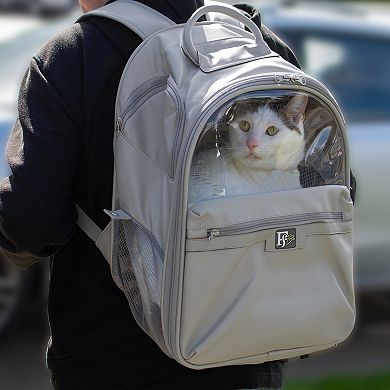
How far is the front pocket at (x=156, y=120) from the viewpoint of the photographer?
2011 millimetres

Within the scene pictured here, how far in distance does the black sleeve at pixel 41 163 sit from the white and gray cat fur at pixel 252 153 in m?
0.27

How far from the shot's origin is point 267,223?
79.8 inches

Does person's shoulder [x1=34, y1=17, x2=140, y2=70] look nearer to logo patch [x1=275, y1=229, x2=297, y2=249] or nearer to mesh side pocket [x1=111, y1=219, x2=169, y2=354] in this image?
mesh side pocket [x1=111, y1=219, x2=169, y2=354]

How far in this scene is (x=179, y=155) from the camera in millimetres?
1976

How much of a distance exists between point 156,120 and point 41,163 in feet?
0.80

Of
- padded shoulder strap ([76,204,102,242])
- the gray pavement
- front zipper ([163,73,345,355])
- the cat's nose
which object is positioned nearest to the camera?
front zipper ([163,73,345,355])

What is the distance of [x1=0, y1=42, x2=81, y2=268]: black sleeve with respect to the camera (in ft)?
6.81

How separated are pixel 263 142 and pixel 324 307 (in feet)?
1.15

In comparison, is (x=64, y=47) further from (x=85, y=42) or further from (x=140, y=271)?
(x=140, y=271)

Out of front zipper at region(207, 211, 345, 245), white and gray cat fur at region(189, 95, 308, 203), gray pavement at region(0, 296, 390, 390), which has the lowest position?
gray pavement at region(0, 296, 390, 390)

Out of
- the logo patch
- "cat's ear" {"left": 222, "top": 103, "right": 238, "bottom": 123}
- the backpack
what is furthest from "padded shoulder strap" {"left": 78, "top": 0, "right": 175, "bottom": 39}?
the logo patch

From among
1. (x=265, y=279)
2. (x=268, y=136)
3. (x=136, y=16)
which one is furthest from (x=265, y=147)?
(x=136, y=16)

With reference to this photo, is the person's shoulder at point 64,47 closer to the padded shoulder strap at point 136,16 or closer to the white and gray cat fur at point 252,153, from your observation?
the padded shoulder strap at point 136,16

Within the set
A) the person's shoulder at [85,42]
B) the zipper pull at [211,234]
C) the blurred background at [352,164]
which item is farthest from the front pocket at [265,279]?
the blurred background at [352,164]
